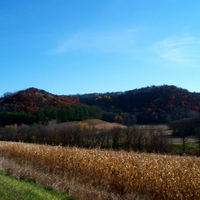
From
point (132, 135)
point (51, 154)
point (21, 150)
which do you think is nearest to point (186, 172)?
point (51, 154)

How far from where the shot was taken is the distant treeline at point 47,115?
78.8 metres

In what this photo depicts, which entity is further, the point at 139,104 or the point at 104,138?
the point at 139,104

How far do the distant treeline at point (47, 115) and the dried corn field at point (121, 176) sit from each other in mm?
58380

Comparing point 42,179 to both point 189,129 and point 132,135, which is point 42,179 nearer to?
point 132,135

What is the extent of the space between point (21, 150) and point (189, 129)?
3379cm

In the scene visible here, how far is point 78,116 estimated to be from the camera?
89812 mm

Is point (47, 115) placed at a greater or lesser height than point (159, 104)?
lesser

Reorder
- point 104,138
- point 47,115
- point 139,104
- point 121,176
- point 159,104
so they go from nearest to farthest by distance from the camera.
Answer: point 121,176 < point 104,138 < point 47,115 < point 159,104 < point 139,104

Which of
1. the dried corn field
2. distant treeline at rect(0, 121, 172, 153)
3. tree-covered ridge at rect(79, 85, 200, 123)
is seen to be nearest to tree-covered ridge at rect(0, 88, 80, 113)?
tree-covered ridge at rect(79, 85, 200, 123)

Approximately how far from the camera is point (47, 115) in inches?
3206

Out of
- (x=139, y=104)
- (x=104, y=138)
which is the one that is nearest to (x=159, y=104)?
(x=139, y=104)

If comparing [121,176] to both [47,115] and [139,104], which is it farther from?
[139,104]

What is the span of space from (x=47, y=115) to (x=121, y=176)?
69.6 metres

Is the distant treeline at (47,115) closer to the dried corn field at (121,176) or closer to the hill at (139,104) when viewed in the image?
the hill at (139,104)
